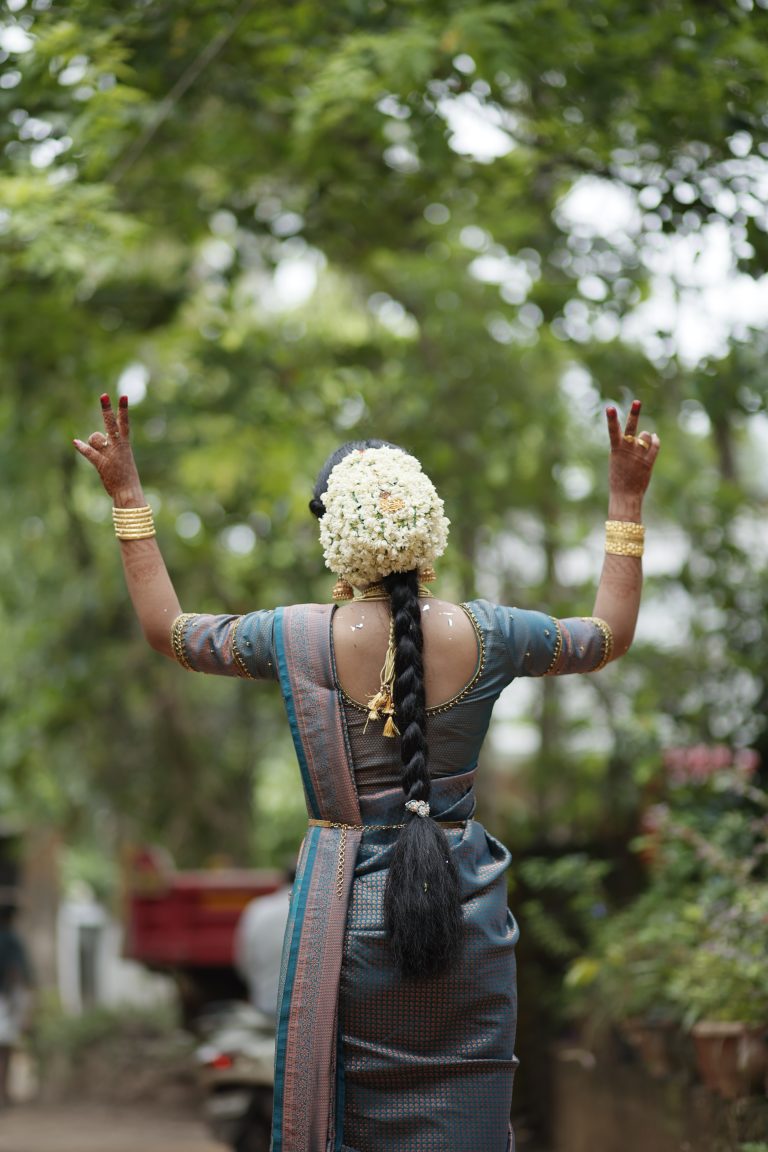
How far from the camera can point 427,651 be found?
3084 millimetres

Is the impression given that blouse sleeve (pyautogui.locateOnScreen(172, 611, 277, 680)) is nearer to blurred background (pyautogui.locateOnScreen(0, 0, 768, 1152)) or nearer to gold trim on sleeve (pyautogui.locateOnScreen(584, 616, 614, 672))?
Result: gold trim on sleeve (pyautogui.locateOnScreen(584, 616, 614, 672))

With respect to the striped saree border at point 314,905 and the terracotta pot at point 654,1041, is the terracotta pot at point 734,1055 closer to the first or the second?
the terracotta pot at point 654,1041

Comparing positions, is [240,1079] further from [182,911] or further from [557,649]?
[182,911]

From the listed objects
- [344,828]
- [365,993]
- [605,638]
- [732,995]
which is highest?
[605,638]

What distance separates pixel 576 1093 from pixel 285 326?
5.93 meters

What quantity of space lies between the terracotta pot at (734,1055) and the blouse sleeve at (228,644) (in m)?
2.40

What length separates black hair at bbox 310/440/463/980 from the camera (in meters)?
2.91

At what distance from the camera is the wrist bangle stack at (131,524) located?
3.19 m

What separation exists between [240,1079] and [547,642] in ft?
14.3

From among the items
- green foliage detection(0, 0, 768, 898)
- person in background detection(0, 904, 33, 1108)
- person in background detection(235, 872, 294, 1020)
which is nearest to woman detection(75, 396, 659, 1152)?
green foliage detection(0, 0, 768, 898)

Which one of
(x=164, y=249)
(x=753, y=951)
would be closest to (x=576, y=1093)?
(x=753, y=951)

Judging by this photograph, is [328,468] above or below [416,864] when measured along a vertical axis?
above

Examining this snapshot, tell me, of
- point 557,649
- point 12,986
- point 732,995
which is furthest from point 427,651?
point 12,986

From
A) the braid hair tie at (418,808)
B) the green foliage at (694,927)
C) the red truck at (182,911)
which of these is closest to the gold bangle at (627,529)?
the braid hair tie at (418,808)
